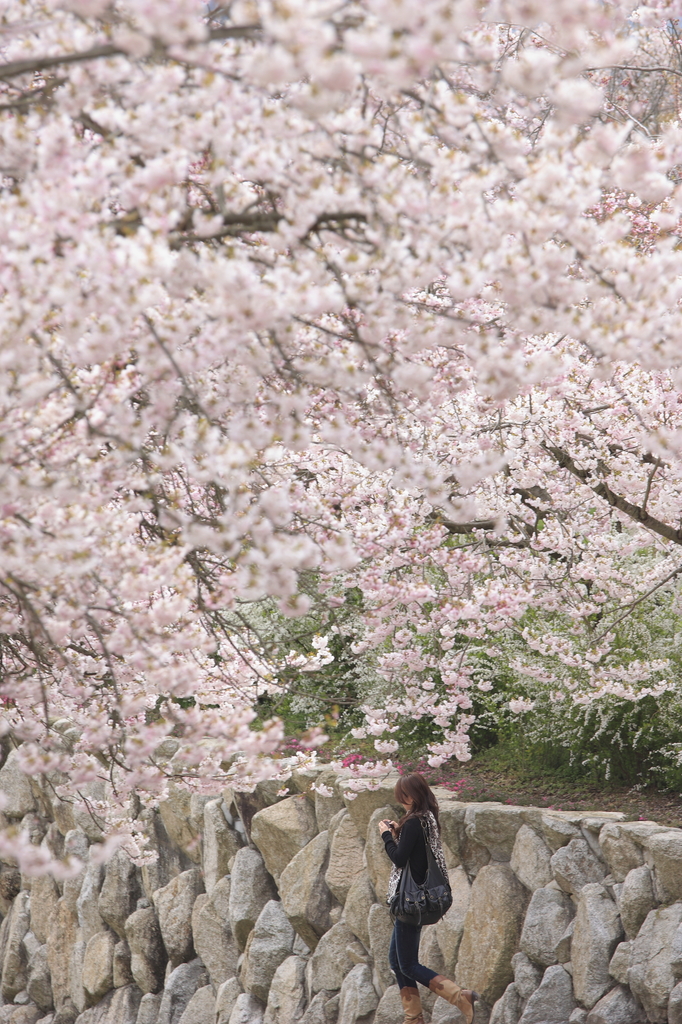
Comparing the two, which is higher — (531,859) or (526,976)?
(531,859)

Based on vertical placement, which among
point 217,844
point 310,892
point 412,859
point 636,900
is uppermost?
point 217,844

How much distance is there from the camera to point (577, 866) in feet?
14.6

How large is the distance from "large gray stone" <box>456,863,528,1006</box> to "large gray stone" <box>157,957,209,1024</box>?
2.64m

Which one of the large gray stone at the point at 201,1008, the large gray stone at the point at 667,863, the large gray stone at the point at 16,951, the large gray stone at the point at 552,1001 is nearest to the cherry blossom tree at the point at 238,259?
the large gray stone at the point at 667,863

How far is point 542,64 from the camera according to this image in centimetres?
221

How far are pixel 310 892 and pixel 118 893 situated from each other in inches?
93.5

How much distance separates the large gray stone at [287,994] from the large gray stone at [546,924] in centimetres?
190

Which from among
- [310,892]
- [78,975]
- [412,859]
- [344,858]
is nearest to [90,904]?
[78,975]

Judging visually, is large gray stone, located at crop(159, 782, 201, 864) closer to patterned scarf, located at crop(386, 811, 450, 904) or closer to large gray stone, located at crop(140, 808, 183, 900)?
large gray stone, located at crop(140, 808, 183, 900)

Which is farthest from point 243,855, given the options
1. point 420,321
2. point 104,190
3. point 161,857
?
point 104,190

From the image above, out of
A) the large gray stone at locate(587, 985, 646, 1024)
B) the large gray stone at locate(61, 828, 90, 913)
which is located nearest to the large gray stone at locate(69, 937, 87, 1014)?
the large gray stone at locate(61, 828, 90, 913)

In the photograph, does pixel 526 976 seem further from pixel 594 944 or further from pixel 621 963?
pixel 621 963

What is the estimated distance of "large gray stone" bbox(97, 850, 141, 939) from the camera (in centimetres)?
761

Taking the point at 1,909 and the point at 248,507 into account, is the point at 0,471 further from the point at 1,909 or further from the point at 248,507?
the point at 1,909
